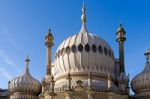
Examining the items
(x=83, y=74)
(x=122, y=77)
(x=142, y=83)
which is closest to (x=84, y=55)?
(x=83, y=74)

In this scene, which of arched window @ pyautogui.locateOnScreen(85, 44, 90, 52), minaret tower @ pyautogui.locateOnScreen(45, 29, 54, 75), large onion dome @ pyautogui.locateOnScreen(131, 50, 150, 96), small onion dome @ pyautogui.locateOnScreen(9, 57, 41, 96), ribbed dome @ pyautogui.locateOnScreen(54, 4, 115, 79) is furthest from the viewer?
minaret tower @ pyautogui.locateOnScreen(45, 29, 54, 75)

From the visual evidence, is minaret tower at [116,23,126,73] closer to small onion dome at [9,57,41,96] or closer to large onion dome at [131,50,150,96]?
large onion dome at [131,50,150,96]

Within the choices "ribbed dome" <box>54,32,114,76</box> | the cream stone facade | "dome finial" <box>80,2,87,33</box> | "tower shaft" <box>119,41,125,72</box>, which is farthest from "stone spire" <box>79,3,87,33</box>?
"tower shaft" <box>119,41,125,72</box>

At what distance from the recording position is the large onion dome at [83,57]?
213 feet

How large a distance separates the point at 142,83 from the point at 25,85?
18979 mm

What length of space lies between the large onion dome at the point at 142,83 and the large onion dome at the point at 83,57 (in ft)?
13.3

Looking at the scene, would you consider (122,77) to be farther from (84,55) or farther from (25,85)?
(25,85)

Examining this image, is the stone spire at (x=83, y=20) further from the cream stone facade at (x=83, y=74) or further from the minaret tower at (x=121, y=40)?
the minaret tower at (x=121, y=40)

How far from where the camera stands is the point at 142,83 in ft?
216

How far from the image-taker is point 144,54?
71.1 m

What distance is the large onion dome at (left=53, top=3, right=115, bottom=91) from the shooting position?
6494 centimetres

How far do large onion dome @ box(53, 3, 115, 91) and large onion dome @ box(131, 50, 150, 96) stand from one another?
4065mm

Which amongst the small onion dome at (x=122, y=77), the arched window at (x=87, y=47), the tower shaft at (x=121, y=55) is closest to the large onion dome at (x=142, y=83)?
the small onion dome at (x=122, y=77)

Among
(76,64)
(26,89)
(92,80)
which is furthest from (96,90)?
(26,89)
